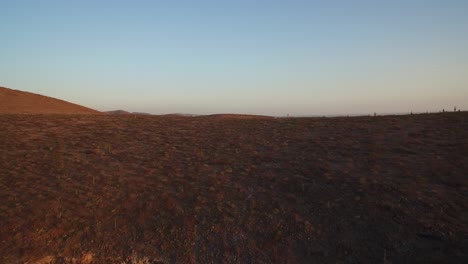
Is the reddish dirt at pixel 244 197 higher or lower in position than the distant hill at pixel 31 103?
lower

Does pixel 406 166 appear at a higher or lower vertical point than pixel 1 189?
higher

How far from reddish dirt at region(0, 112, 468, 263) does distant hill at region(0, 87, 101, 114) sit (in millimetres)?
17605

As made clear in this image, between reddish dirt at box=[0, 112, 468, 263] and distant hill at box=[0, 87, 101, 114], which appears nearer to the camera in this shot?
reddish dirt at box=[0, 112, 468, 263]

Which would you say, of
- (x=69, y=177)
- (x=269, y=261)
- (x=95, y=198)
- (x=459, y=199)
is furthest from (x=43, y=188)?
(x=459, y=199)

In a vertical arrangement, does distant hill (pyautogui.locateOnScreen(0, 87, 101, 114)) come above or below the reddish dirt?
above

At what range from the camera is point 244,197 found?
11.8 meters

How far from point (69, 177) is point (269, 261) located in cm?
780

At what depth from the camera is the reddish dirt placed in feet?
30.3

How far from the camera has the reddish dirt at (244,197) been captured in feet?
30.3

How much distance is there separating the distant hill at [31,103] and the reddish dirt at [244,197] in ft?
57.8

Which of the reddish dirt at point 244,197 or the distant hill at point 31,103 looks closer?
the reddish dirt at point 244,197

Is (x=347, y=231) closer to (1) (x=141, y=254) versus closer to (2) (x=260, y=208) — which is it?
(2) (x=260, y=208)

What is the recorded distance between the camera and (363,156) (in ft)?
48.0

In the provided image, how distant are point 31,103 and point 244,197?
33.0 m
